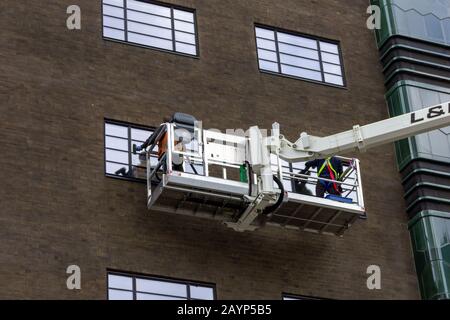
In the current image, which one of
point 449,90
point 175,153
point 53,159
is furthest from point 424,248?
point 53,159

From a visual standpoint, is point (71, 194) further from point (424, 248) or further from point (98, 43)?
point (424, 248)

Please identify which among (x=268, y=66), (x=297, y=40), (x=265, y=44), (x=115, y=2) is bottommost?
(x=268, y=66)

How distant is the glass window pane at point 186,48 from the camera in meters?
34.5

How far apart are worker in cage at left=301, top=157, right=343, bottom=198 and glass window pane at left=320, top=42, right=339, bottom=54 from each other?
5060 millimetres

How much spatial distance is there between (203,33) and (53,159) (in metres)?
6.26

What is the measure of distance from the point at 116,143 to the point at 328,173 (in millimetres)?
5198

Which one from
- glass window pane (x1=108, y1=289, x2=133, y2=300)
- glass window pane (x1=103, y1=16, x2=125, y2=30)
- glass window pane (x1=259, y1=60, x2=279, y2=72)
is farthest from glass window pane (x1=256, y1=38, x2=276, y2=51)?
glass window pane (x1=108, y1=289, x2=133, y2=300)

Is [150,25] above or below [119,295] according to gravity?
above

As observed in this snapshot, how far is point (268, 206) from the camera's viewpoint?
3028 centimetres

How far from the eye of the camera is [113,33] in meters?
33.9

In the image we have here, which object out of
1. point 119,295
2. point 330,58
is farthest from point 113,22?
point 119,295

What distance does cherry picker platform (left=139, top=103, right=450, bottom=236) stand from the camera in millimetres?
30031

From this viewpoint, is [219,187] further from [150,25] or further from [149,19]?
[149,19]

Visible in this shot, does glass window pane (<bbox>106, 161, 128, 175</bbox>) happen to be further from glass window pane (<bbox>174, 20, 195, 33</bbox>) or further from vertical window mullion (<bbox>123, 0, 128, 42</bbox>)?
glass window pane (<bbox>174, 20, 195, 33</bbox>)
